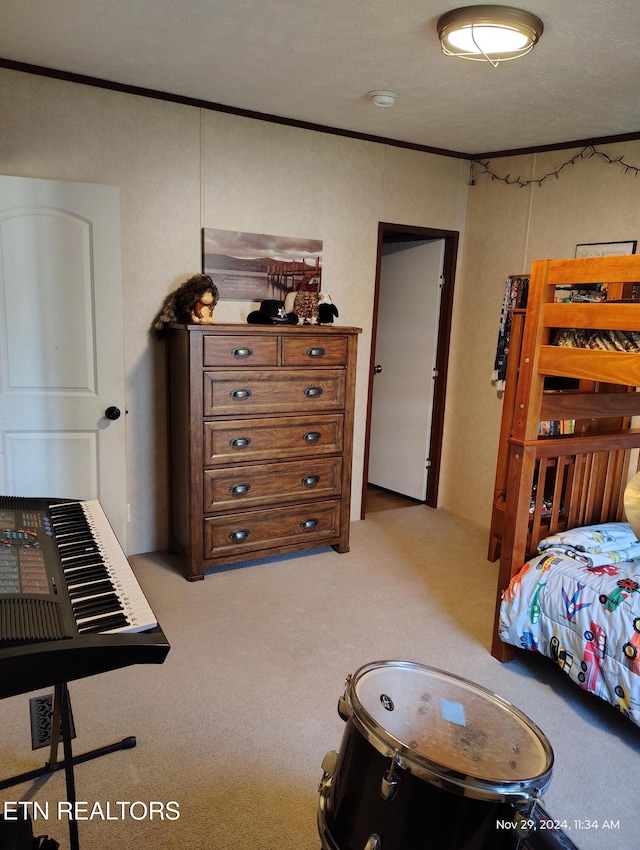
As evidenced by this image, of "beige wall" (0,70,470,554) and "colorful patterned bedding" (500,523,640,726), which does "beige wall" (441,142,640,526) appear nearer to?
"beige wall" (0,70,470,554)

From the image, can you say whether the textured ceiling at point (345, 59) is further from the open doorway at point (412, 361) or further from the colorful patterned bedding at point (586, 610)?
the colorful patterned bedding at point (586, 610)

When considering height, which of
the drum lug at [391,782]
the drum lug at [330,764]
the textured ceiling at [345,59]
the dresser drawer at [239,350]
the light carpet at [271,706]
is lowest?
the light carpet at [271,706]

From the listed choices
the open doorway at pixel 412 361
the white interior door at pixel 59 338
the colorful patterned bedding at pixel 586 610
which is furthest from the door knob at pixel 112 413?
the colorful patterned bedding at pixel 586 610

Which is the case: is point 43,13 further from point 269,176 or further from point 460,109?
point 460,109

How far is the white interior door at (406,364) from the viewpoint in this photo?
479 centimetres

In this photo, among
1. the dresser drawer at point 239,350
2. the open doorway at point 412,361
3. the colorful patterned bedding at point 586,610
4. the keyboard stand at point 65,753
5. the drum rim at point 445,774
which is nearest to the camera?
the drum rim at point 445,774

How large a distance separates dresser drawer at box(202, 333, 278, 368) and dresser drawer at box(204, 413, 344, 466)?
331 mm

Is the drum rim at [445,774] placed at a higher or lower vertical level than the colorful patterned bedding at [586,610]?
higher

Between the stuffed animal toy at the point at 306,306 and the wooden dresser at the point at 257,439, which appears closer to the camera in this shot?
the wooden dresser at the point at 257,439

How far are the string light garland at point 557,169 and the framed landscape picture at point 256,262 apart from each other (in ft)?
4.58

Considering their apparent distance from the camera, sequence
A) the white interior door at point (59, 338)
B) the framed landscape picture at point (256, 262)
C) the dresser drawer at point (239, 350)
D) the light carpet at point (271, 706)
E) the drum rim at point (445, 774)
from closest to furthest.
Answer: the drum rim at point (445, 774)
the light carpet at point (271, 706)
the white interior door at point (59, 338)
the dresser drawer at point (239, 350)
the framed landscape picture at point (256, 262)

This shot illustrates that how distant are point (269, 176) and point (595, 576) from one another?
288 centimetres

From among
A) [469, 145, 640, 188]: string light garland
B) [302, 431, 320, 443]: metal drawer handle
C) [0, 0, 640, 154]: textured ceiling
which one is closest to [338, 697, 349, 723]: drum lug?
[0, 0, 640, 154]: textured ceiling

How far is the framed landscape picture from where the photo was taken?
3672mm
